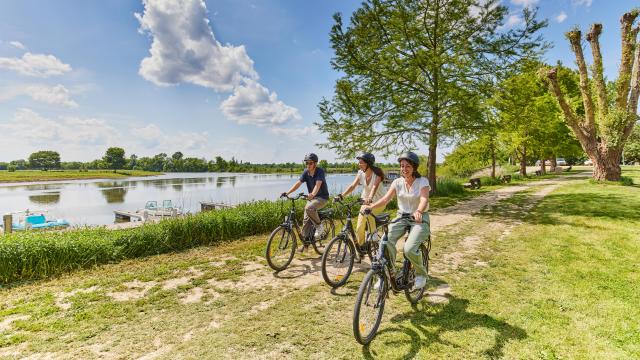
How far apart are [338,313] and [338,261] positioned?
4.03ft

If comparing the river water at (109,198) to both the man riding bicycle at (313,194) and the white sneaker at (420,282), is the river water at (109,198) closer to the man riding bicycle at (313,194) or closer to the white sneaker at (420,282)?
the man riding bicycle at (313,194)

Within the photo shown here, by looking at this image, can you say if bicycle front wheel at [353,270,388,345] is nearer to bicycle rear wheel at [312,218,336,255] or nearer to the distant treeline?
bicycle rear wheel at [312,218,336,255]

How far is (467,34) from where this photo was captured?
48.5 ft

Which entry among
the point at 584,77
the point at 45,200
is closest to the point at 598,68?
the point at 584,77

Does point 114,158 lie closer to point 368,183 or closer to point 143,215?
point 143,215

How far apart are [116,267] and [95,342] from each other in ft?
12.2

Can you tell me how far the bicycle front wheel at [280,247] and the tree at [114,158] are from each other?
529ft

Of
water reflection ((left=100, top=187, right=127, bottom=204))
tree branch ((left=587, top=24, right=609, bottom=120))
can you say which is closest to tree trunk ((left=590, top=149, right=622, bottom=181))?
tree branch ((left=587, top=24, right=609, bottom=120))

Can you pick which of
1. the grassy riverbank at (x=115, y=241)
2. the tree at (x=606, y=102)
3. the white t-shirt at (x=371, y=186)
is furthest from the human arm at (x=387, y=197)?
the tree at (x=606, y=102)

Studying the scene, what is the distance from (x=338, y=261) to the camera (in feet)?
19.0

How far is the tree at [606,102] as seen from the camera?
2061 centimetres

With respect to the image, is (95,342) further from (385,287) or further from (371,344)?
(385,287)

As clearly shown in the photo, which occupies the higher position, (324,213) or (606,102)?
(606,102)

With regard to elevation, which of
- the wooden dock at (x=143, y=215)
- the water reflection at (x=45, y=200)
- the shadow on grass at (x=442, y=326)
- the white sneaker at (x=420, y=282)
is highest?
the white sneaker at (x=420, y=282)
